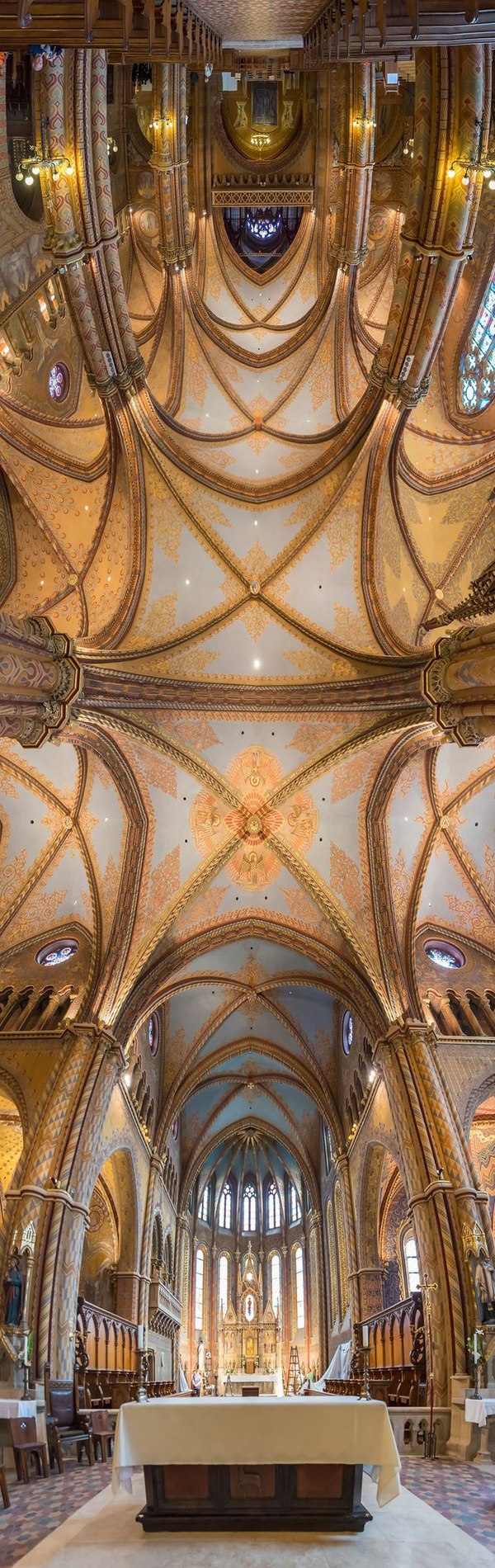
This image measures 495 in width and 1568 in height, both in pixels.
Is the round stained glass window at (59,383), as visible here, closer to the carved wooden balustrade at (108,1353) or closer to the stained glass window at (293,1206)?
the carved wooden balustrade at (108,1353)

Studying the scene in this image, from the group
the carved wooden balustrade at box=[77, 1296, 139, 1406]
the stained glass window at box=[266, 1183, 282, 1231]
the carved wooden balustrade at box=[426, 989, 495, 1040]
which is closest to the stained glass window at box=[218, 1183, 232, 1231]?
the stained glass window at box=[266, 1183, 282, 1231]

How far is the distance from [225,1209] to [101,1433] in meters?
23.5

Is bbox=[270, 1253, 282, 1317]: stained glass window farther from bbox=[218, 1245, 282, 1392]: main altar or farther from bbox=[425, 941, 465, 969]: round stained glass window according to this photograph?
bbox=[425, 941, 465, 969]: round stained glass window

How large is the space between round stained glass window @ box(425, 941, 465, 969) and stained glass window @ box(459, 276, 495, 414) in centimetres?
1050

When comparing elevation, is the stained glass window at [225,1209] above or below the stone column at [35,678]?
below

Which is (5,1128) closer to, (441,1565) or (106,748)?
(106,748)

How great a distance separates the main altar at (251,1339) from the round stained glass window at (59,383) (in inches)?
1177

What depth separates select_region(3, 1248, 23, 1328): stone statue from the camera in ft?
42.4

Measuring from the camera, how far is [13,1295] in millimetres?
13117

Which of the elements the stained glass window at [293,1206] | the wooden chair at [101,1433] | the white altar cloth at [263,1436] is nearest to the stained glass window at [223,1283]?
the stained glass window at [293,1206]

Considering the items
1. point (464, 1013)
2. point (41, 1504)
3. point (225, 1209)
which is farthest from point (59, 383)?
point (225, 1209)

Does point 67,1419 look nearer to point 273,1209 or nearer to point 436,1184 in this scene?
point 436,1184

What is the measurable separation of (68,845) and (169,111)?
12.5m

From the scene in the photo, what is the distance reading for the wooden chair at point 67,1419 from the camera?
38.8 feet
